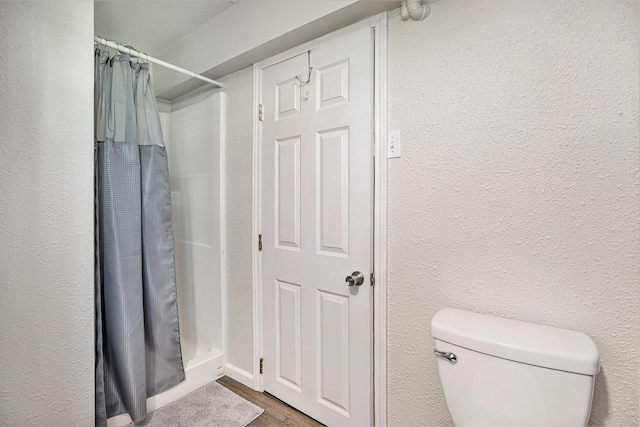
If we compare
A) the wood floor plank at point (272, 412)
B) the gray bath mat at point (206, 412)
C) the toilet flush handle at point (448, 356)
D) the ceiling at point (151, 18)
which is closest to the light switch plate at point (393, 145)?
the toilet flush handle at point (448, 356)

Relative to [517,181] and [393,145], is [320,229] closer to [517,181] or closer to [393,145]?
[393,145]

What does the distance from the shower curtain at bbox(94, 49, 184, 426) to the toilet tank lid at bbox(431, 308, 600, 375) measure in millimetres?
1443

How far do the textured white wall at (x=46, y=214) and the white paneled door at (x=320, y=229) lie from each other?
2.79 feet

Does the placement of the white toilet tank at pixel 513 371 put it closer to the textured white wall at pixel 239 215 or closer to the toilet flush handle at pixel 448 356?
the toilet flush handle at pixel 448 356

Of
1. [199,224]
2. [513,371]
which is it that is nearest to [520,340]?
[513,371]

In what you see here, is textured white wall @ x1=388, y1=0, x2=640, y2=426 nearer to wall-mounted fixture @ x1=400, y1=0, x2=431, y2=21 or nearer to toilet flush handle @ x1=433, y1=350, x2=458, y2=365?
wall-mounted fixture @ x1=400, y1=0, x2=431, y2=21

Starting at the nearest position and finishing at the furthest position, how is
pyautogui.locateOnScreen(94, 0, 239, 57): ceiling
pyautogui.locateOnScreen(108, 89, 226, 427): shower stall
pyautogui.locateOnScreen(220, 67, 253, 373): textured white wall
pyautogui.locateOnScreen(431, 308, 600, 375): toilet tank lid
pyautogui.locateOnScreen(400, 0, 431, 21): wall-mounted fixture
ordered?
pyautogui.locateOnScreen(431, 308, 600, 375): toilet tank lid → pyautogui.locateOnScreen(400, 0, 431, 21): wall-mounted fixture → pyautogui.locateOnScreen(94, 0, 239, 57): ceiling → pyautogui.locateOnScreen(220, 67, 253, 373): textured white wall → pyautogui.locateOnScreen(108, 89, 226, 427): shower stall

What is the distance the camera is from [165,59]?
2.22 metres

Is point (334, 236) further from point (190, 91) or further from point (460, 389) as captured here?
point (190, 91)

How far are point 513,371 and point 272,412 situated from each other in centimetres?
127

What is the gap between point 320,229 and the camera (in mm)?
1519

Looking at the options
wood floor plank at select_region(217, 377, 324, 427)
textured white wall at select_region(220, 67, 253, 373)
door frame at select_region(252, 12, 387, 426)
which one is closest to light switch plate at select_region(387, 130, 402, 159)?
door frame at select_region(252, 12, 387, 426)

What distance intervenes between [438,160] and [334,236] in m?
0.59

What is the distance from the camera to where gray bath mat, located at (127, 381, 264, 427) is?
153 centimetres
